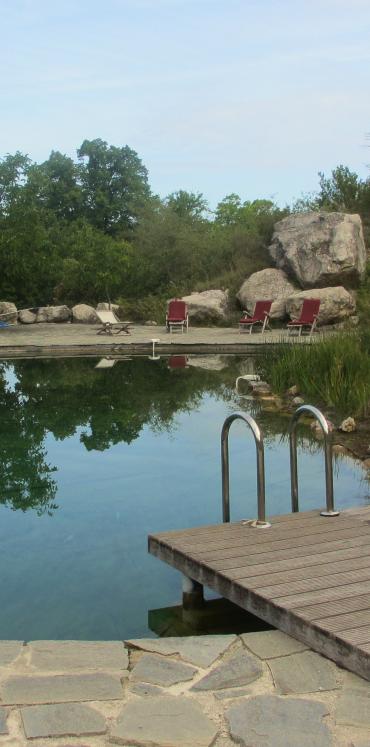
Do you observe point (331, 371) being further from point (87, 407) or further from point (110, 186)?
point (110, 186)

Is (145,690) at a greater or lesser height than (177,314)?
lesser

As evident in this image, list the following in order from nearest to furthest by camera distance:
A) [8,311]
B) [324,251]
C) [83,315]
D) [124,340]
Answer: [124,340], [324,251], [8,311], [83,315]

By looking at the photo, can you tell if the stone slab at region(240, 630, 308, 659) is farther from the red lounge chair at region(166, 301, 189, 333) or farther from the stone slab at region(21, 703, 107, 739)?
the red lounge chair at region(166, 301, 189, 333)

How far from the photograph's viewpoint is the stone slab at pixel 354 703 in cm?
194

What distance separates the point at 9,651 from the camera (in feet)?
8.02

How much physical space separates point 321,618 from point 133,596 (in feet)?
4.20

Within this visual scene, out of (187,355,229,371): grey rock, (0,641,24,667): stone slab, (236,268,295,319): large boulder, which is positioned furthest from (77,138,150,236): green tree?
(0,641,24,667): stone slab

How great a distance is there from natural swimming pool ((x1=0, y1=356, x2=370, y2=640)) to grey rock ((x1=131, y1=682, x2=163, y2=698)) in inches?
32.9

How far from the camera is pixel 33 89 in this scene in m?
17.1

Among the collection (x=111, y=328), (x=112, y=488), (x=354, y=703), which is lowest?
(x=112, y=488)

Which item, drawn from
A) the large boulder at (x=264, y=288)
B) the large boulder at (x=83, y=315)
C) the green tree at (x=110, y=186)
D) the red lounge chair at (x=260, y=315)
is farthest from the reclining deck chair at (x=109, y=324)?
→ the green tree at (x=110, y=186)

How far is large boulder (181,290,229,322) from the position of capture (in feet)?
60.9

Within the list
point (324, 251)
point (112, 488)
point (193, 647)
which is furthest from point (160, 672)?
point (324, 251)

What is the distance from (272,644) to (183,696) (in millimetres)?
442
